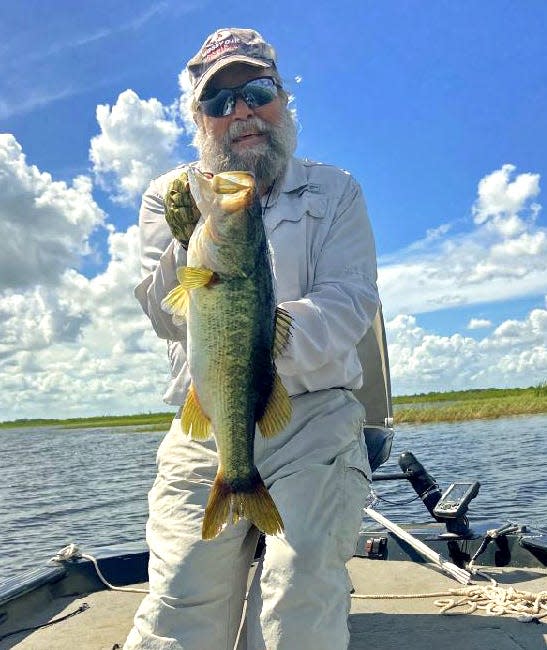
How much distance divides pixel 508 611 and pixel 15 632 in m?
3.43

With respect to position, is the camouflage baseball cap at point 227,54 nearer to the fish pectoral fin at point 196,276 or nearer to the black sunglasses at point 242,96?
the black sunglasses at point 242,96

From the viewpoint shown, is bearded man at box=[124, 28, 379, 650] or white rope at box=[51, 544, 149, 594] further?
white rope at box=[51, 544, 149, 594]

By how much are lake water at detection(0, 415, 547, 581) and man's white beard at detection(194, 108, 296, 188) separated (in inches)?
150

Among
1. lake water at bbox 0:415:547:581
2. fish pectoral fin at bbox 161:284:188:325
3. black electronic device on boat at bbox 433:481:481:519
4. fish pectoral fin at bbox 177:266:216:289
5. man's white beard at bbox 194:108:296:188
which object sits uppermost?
man's white beard at bbox 194:108:296:188

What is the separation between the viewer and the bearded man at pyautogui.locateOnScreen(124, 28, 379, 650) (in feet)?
10.8

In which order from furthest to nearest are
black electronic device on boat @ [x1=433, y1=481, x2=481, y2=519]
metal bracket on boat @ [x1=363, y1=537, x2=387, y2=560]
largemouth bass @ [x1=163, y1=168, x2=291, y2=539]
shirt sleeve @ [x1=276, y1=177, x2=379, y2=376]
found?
metal bracket on boat @ [x1=363, y1=537, x2=387, y2=560] → black electronic device on boat @ [x1=433, y1=481, x2=481, y2=519] → shirt sleeve @ [x1=276, y1=177, x2=379, y2=376] → largemouth bass @ [x1=163, y1=168, x2=291, y2=539]

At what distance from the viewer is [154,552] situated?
3.73 m

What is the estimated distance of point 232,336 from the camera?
111 inches

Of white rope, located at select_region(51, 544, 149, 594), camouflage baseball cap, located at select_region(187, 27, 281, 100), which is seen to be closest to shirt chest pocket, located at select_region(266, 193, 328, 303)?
camouflage baseball cap, located at select_region(187, 27, 281, 100)

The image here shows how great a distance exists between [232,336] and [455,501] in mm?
3739

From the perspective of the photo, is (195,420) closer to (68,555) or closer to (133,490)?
(68,555)

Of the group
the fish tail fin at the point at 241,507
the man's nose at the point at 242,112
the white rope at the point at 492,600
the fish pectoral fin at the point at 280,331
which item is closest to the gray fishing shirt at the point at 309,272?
the fish pectoral fin at the point at 280,331

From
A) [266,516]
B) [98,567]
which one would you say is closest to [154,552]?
[266,516]

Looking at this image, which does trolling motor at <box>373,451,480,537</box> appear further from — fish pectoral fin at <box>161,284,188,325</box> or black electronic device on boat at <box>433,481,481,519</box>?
fish pectoral fin at <box>161,284,188,325</box>
